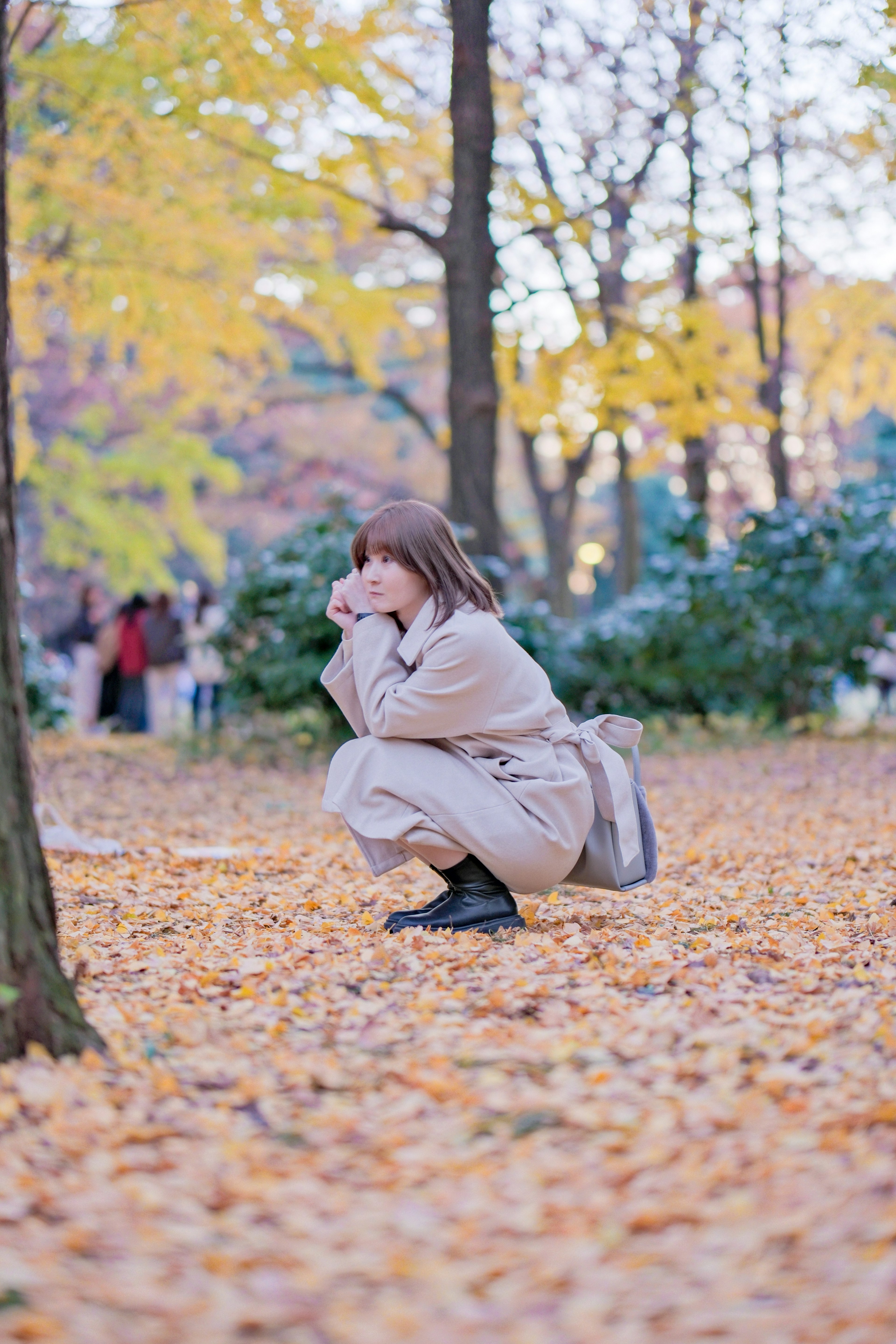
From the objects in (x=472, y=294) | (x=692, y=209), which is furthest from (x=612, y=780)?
(x=692, y=209)

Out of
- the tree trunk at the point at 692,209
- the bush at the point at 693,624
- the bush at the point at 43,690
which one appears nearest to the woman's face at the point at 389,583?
the bush at the point at 693,624

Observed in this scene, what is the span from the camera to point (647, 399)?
10914 mm

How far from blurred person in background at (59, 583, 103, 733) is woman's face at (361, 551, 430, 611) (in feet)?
33.6

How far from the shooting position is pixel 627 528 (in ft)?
46.2

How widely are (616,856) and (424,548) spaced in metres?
0.95

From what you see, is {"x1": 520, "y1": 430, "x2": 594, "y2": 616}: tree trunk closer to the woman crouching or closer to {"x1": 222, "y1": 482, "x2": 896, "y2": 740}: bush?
{"x1": 222, "y1": 482, "x2": 896, "y2": 740}: bush

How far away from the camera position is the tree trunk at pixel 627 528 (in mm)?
13711

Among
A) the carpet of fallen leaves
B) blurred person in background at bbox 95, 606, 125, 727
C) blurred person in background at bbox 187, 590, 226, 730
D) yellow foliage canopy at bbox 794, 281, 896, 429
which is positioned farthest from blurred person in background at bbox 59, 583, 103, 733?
the carpet of fallen leaves

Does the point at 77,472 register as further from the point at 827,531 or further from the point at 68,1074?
the point at 68,1074

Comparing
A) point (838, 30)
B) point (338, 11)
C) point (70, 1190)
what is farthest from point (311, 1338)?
point (338, 11)

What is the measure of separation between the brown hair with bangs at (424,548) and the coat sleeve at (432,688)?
13 centimetres

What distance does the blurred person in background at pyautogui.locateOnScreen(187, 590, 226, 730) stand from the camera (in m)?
11.7

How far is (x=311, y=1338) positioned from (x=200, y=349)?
10997 mm

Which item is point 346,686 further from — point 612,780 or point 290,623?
point 290,623
